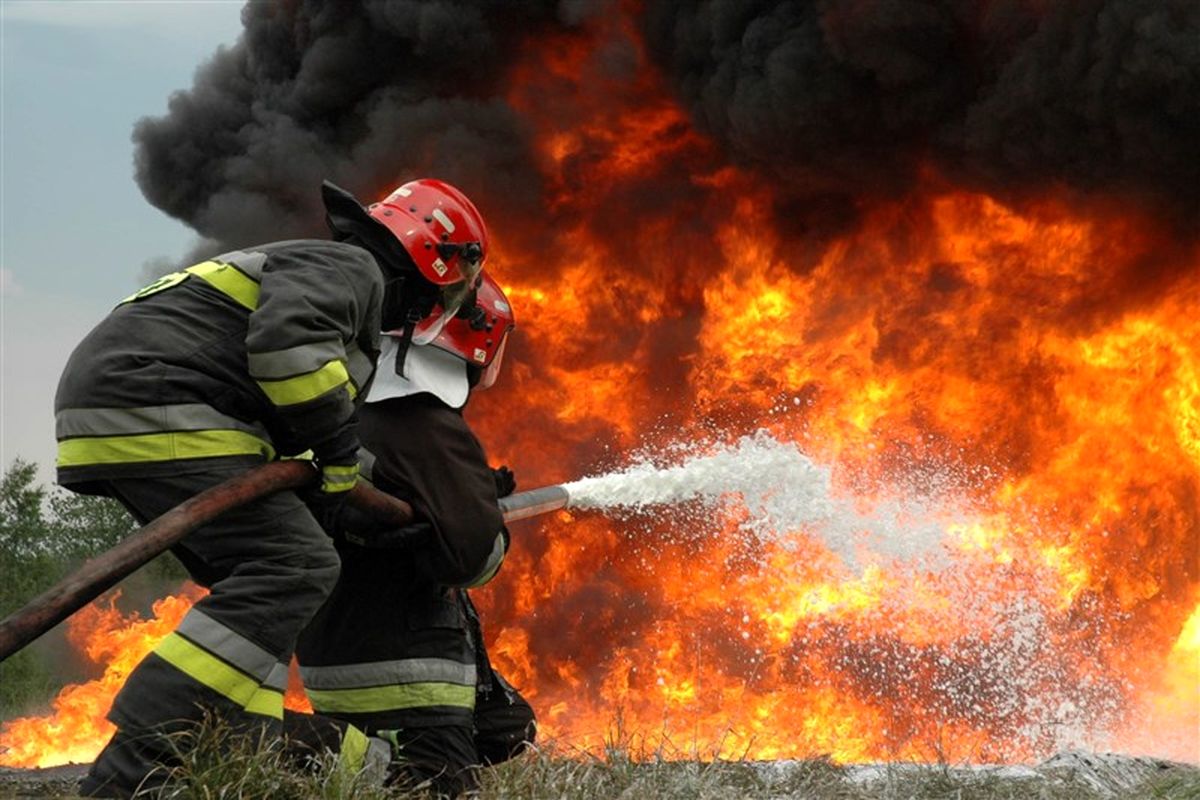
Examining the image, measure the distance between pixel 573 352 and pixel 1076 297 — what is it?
4.18 m

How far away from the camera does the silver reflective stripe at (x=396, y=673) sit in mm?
4383

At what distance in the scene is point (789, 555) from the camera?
10.2m

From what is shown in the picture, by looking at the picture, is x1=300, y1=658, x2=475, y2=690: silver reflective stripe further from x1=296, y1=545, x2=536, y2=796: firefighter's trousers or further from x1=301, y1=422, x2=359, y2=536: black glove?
x1=301, y1=422, x2=359, y2=536: black glove

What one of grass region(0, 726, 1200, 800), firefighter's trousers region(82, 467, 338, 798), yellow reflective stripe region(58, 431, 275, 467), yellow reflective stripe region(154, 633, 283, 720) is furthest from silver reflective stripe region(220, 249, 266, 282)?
grass region(0, 726, 1200, 800)

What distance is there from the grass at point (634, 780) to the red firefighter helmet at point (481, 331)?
4.56 ft

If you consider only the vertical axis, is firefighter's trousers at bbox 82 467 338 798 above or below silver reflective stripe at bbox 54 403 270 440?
below

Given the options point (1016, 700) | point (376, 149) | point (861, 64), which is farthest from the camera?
point (376, 149)

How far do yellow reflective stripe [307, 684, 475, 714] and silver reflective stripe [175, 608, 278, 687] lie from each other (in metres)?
0.85

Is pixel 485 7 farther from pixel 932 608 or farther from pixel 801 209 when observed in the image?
pixel 932 608

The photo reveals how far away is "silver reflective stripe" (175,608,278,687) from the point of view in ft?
11.6

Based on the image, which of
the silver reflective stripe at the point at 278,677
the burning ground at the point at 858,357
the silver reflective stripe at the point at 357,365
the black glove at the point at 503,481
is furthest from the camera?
the burning ground at the point at 858,357

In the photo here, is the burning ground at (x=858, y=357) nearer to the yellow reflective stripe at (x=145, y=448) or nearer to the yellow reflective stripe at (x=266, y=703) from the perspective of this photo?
the yellow reflective stripe at (x=266, y=703)

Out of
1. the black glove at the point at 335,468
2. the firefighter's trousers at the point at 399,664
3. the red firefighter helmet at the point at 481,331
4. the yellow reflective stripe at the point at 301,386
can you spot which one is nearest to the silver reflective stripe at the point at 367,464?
the firefighter's trousers at the point at 399,664

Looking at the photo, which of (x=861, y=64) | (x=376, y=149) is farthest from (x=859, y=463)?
(x=376, y=149)
